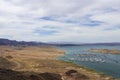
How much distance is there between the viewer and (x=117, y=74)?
270 ft

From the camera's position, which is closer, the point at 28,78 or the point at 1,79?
the point at 1,79

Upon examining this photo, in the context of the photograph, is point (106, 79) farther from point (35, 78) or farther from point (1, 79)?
point (1, 79)

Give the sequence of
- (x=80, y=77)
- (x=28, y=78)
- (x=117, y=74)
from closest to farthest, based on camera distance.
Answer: (x=28, y=78)
(x=80, y=77)
(x=117, y=74)

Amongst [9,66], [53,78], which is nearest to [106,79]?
[53,78]

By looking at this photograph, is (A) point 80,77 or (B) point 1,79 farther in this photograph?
(A) point 80,77

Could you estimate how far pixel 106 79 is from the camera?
72688 mm

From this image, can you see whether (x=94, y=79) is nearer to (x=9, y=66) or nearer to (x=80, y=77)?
(x=80, y=77)

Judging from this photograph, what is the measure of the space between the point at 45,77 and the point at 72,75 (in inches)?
537

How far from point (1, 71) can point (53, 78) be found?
502 inches

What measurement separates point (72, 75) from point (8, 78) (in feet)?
84.1

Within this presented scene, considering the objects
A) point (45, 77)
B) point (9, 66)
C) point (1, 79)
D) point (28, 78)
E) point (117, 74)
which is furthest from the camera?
point (9, 66)

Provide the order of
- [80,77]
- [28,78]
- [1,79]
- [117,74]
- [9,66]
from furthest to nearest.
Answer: [9,66], [117,74], [80,77], [28,78], [1,79]

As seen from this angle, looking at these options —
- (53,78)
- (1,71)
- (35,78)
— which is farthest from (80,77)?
(1,71)

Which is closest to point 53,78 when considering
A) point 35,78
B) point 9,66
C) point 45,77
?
point 45,77
